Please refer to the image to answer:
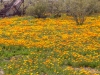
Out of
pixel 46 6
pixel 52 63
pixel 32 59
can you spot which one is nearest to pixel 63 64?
pixel 52 63

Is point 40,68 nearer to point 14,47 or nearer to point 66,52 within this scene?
point 66,52

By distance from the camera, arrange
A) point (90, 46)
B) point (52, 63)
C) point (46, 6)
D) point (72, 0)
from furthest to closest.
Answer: point (46, 6) < point (72, 0) < point (90, 46) < point (52, 63)

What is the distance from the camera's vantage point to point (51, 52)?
1366 cm

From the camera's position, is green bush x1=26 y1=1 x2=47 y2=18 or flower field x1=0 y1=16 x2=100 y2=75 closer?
flower field x1=0 y1=16 x2=100 y2=75

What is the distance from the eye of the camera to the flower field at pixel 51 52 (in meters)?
11.0

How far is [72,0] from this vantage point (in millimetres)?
25078

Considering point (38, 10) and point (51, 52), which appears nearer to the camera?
point (51, 52)

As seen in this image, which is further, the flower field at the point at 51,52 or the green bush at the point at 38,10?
the green bush at the point at 38,10

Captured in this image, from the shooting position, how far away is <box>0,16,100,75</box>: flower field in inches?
434

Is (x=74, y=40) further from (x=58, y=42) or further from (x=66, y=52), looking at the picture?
(x=66, y=52)

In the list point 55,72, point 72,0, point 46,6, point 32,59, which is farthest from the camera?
point 46,6

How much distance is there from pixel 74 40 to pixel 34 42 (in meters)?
2.14

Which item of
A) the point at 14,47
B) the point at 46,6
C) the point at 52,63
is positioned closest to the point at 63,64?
the point at 52,63

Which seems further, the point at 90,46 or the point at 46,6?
the point at 46,6
